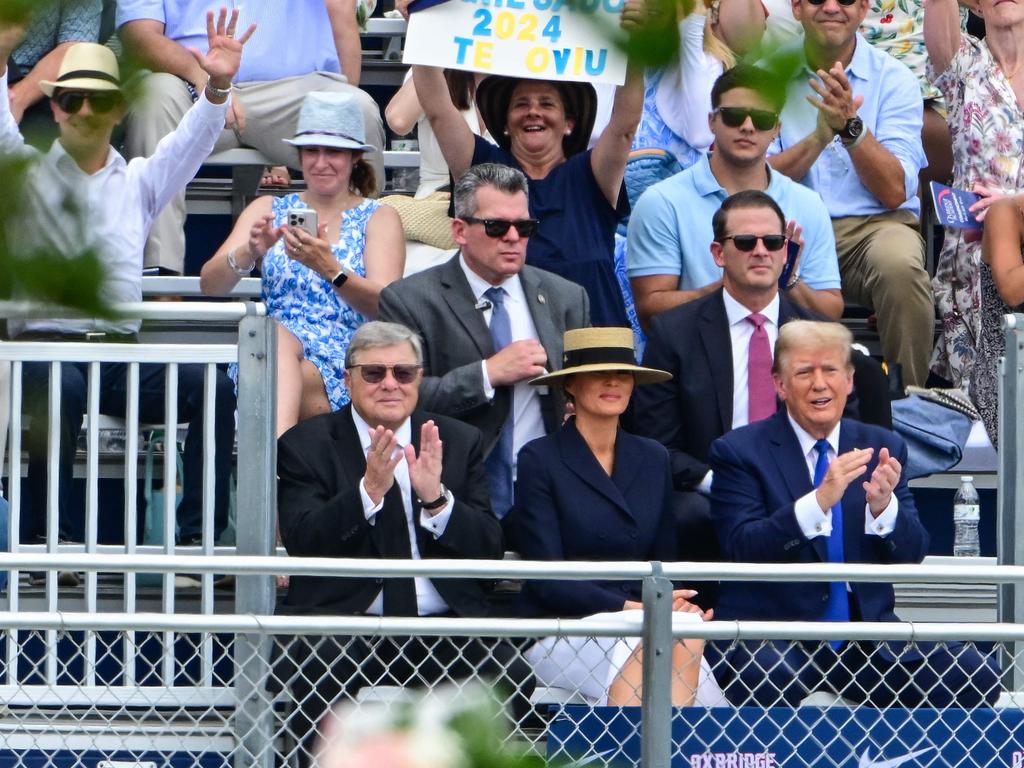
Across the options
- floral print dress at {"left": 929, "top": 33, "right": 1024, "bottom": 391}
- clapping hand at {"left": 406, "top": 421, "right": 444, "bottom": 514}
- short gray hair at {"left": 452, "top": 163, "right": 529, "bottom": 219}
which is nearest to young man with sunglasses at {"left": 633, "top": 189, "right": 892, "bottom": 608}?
short gray hair at {"left": 452, "top": 163, "right": 529, "bottom": 219}

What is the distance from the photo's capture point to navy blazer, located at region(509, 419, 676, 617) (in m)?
5.43

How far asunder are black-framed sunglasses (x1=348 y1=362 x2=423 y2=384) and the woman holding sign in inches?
47.1

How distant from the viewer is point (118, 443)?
239 inches

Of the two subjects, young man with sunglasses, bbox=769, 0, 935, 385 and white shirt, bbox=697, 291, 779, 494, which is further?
young man with sunglasses, bbox=769, 0, 935, 385

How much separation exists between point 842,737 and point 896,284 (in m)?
3.16

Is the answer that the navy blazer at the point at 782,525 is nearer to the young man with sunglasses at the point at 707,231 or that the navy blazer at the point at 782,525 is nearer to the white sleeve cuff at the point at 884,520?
the white sleeve cuff at the point at 884,520

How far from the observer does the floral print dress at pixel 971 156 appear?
7.29m

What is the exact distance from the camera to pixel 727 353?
5.98m

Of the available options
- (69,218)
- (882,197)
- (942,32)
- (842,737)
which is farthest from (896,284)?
(69,218)

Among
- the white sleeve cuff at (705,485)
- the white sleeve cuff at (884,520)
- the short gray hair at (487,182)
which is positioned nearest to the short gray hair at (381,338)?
the short gray hair at (487,182)

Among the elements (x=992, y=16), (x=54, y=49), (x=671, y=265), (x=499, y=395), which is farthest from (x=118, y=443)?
(x=54, y=49)

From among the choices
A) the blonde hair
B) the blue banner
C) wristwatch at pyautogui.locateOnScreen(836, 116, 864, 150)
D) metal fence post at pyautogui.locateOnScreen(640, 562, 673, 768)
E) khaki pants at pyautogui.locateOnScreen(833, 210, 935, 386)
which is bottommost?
the blue banner

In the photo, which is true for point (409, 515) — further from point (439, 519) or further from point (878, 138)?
point (878, 138)

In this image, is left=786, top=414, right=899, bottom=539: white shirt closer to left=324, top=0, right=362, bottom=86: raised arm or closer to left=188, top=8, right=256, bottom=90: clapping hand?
left=188, top=8, right=256, bottom=90: clapping hand
